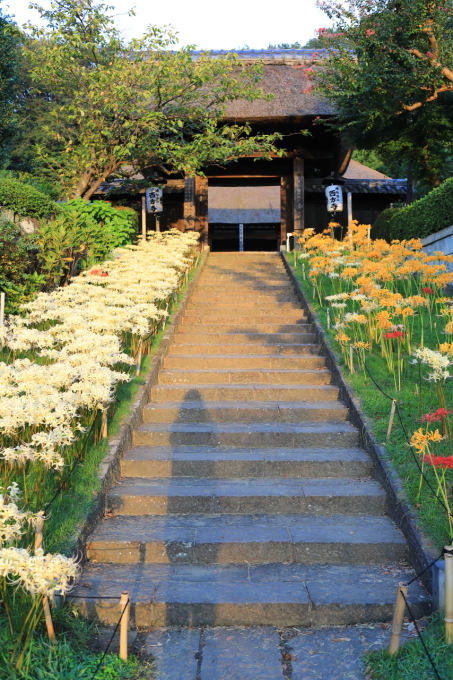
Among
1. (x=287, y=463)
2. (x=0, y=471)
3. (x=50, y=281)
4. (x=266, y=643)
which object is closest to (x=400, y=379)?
(x=287, y=463)

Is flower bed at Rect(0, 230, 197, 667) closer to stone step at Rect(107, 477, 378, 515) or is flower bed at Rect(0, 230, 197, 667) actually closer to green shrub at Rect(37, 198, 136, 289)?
stone step at Rect(107, 477, 378, 515)

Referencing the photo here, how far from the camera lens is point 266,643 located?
11.1ft

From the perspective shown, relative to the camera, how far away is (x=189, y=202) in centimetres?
1620

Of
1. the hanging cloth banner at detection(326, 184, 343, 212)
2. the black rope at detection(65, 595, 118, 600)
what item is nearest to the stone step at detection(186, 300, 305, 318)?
the black rope at detection(65, 595, 118, 600)

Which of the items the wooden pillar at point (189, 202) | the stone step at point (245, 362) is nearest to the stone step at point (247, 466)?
the stone step at point (245, 362)

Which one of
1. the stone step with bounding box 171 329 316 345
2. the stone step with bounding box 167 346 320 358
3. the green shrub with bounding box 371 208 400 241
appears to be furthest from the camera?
the green shrub with bounding box 371 208 400 241

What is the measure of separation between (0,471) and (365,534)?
2.59 m

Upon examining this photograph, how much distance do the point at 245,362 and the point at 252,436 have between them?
2.11m

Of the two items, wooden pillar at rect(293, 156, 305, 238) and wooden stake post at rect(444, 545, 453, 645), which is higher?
wooden pillar at rect(293, 156, 305, 238)

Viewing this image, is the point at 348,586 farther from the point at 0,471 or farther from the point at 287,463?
the point at 0,471

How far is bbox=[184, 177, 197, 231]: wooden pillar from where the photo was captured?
1614 centimetres

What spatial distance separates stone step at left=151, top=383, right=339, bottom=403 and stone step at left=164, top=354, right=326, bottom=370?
0.92 meters

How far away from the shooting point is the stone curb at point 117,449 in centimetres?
416

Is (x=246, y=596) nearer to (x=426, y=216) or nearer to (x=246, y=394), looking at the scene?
(x=246, y=394)
